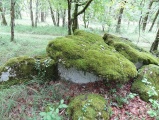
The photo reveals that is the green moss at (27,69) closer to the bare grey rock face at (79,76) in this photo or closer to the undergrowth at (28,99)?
the undergrowth at (28,99)

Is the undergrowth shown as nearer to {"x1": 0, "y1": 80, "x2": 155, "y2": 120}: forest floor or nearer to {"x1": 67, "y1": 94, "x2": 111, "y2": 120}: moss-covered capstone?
{"x1": 0, "y1": 80, "x2": 155, "y2": 120}: forest floor

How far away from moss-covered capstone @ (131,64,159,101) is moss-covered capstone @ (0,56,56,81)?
2.26 metres

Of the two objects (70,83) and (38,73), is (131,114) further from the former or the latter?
(38,73)

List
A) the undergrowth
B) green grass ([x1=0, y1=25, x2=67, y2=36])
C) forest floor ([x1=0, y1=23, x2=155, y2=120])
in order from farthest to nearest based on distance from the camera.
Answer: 1. green grass ([x1=0, y1=25, x2=67, y2=36])
2. forest floor ([x1=0, y1=23, x2=155, y2=120])
3. the undergrowth

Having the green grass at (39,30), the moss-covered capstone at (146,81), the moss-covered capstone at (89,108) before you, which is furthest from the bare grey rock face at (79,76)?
the green grass at (39,30)

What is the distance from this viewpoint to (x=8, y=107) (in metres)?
3.60

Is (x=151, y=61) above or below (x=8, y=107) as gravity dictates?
above

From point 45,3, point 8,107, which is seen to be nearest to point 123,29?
point 45,3

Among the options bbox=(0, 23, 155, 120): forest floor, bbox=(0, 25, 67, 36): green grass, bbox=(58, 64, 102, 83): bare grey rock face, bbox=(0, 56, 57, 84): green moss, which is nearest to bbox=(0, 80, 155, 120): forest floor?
bbox=(0, 23, 155, 120): forest floor

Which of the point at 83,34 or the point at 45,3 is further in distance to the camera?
the point at 45,3

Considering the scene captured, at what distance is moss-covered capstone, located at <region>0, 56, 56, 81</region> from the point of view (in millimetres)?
4805

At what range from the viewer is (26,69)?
4918mm

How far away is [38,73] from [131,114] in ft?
8.59

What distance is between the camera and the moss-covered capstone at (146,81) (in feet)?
14.4
